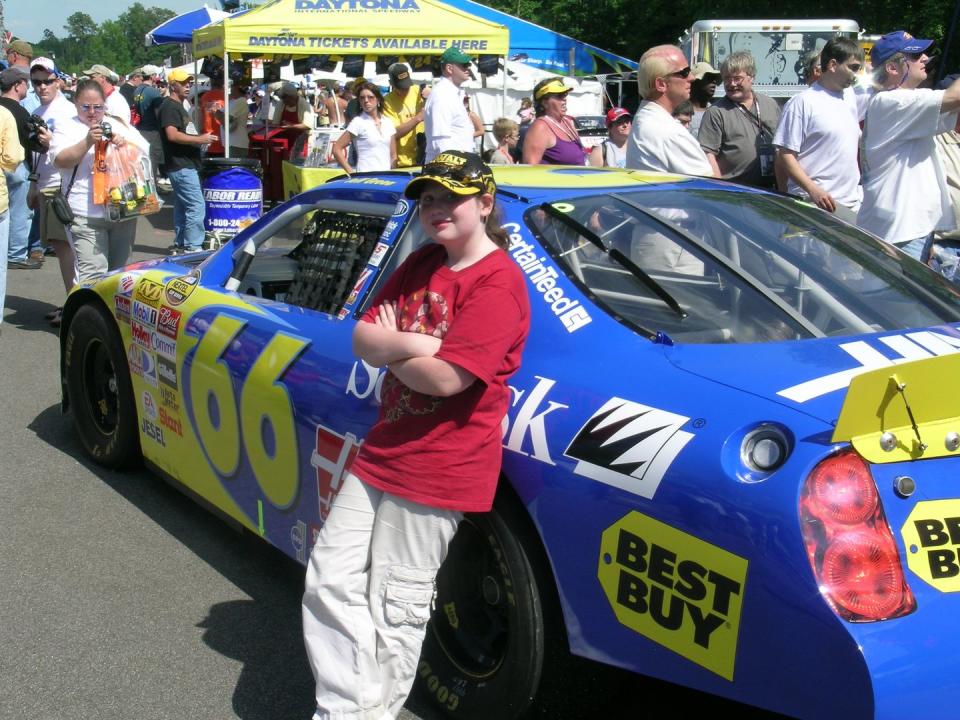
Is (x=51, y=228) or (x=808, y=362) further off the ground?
(x=808, y=362)

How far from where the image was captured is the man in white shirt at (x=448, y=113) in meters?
8.98

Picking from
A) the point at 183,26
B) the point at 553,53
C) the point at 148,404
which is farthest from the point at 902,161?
the point at 553,53

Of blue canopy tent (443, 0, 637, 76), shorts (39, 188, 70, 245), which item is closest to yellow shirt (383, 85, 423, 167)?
shorts (39, 188, 70, 245)

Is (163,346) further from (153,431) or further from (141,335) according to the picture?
(153,431)

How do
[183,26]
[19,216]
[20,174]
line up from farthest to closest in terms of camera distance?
[183,26] < [19,216] < [20,174]

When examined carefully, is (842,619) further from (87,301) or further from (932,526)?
(87,301)

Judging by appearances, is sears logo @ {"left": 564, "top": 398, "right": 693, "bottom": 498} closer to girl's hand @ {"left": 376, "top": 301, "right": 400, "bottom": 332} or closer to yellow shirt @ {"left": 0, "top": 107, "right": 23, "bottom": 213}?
girl's hand @ {"left": 376, "top": 301, "right": 400, "bottom": 332}

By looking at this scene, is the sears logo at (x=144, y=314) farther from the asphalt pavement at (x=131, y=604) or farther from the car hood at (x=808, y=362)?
the car hood at (x=808, y=362)

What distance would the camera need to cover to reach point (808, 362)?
2621 mm

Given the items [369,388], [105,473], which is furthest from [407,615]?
[105,473]

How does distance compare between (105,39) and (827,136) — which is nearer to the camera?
(827,136)

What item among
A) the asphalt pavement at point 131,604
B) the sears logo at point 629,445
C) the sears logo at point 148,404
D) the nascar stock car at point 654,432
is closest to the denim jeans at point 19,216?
the asphalt pavement at point 131,604

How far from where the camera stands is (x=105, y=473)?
17.0 feet

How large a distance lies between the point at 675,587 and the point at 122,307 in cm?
313
